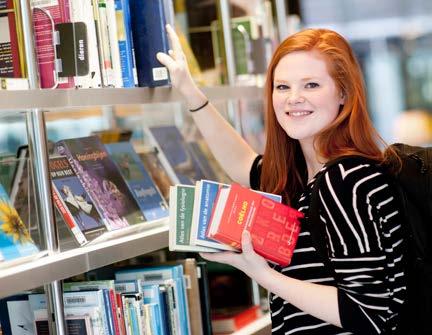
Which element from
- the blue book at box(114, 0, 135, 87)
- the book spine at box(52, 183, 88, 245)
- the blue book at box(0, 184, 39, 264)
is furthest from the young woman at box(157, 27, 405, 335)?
the blue book at box(0, 184, 39, 264)

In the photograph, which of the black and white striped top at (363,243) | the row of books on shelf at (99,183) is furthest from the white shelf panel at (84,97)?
the black and white striped top at (363,243)

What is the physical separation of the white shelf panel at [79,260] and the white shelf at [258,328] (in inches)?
20.8

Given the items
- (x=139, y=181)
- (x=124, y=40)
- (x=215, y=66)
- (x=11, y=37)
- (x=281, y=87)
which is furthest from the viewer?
(x=215, y=66)

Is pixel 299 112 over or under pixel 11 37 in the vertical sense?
under

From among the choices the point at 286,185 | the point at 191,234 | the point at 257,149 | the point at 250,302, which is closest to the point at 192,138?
the point at 257,149

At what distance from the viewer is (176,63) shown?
107 inches

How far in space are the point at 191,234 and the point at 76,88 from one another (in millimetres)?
514

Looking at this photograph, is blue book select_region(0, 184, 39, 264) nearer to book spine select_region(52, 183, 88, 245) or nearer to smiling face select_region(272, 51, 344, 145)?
book spine select_region(52, 183, 88, 245)

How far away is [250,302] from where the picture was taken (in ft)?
11.4

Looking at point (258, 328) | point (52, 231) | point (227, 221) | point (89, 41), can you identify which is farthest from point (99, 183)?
point (258, 328)

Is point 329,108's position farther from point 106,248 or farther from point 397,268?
point 106,248

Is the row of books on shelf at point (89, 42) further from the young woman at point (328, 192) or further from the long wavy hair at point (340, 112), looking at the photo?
the long wavy hair at point (340, 112)

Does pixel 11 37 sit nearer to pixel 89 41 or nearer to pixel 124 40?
pixel 89 41

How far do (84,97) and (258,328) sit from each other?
1136 mm
